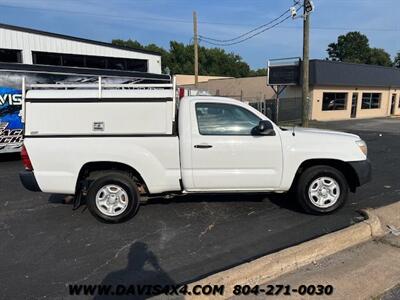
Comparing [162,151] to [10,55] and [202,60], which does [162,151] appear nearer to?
[10,55]

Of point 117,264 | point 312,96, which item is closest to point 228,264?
point 117,264

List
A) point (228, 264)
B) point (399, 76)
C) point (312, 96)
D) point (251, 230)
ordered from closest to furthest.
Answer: point (228, 264), point (251, 230), point (312, 96), point (399, 76)

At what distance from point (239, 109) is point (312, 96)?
24.0 metres

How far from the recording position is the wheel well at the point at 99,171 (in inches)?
216

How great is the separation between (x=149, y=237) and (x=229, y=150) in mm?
1605

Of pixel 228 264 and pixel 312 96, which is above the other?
pixel 312 96

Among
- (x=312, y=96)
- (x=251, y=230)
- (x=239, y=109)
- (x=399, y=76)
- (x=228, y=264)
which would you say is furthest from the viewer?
(x=399, y=76)

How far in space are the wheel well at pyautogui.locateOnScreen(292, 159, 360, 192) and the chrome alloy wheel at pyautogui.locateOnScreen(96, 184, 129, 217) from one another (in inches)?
99.5

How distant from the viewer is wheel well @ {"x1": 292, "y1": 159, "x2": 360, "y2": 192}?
18.7ft

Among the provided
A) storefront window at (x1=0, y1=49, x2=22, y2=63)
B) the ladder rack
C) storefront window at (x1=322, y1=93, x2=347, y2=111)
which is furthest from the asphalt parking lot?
storefront window at (x1=322, y1=93, x2=347, y2=111)

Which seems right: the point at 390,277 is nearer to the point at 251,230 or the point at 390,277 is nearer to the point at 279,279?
the point at 279,279

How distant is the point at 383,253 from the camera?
175 inches

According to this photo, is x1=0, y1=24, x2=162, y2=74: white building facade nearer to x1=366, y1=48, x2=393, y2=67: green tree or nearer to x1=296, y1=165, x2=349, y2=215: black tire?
x1=296, y1=165, x2=349, y2=215: black tire

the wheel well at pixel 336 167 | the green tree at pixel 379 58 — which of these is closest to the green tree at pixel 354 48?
the green tree at pixel 379 58
